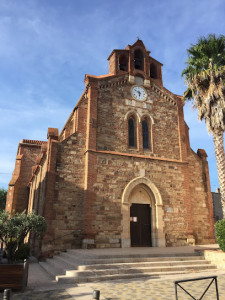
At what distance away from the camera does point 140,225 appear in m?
15.9

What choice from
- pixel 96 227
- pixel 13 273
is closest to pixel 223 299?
pixel 13 273

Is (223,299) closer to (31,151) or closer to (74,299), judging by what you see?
(74,299)

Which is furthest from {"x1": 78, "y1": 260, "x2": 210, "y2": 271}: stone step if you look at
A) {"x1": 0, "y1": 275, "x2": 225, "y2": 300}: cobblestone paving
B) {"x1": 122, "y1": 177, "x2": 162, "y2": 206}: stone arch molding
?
{"x1": 122, "y1": 177, "x2": 162, "y2": 206}: stone arch molding

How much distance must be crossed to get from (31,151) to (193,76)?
20514mm

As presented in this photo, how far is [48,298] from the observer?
22.6 ft

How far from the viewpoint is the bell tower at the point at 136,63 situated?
18672mm

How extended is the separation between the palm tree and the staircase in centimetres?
432

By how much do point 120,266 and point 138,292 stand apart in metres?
2.67

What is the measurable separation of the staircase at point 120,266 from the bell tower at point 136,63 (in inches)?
505

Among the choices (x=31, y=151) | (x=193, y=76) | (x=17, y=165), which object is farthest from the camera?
(x=31, y=151)

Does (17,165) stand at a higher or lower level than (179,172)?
higher

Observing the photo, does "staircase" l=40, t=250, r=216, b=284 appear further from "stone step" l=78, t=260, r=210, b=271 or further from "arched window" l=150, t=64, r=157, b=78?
"arched window" l=150, t=64, r=157, b=78

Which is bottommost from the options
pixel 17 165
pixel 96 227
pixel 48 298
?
pixel 48 298

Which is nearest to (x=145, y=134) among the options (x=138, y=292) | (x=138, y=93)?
(x=138, y=93)
